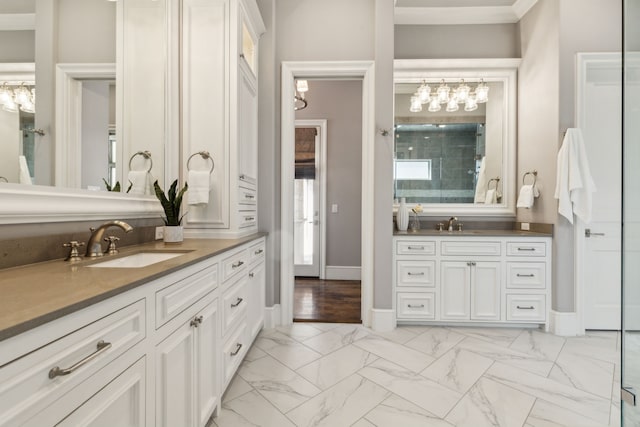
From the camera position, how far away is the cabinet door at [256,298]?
2.19 metres

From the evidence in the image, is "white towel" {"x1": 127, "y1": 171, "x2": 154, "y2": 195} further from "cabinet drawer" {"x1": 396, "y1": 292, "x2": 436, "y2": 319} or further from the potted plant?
"cabinet drawer" {"x1": 396, "y1": 292, "x2": 436, "y2": 319}

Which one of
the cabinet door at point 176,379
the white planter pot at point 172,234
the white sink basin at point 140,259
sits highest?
the white planter pot at point 172,234

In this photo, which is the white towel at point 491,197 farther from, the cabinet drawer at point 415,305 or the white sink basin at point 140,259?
the white sink basin at point 140,259

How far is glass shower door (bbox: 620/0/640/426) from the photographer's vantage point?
131 cm

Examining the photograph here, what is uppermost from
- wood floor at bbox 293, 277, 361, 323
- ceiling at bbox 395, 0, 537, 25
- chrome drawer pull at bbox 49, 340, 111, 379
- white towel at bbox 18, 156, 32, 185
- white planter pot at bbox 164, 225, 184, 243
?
ceiling at bbox 395, 0, 537, 25

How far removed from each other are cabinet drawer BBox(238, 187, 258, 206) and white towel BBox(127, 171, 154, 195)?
59cm

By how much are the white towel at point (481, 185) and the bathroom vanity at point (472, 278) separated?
59cm

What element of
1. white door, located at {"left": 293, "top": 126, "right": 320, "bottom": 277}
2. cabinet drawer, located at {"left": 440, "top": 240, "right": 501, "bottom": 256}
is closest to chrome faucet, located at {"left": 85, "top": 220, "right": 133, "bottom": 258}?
cabinet drawer, located at {"left": 440, "top": 240, "right": 501, "bottom": 256}

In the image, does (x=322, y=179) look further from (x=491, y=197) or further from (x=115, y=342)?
(x=115, y=342)

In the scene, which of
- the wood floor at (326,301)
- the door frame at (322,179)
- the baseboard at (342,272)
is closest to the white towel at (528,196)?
the wood floor at (326,301)

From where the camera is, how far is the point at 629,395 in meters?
1.31

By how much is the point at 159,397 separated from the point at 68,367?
0.46m

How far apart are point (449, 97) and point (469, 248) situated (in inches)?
66.9

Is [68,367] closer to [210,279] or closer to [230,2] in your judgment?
[210,279]
